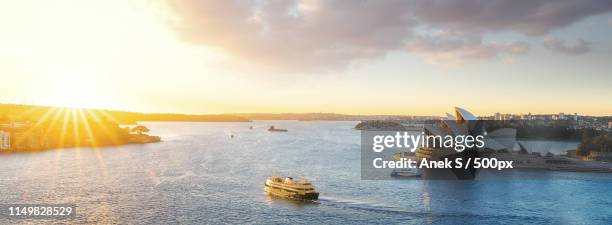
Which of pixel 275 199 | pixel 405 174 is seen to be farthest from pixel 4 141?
pixel 405 174

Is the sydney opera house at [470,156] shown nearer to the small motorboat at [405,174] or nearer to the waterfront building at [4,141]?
the small motorboat at [405,174]

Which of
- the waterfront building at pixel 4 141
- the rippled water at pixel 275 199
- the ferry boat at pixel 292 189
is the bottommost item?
the rippled water at pixel 275 199

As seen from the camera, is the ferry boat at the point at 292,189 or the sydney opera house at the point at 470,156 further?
the sydney opera house at the point at 470,156

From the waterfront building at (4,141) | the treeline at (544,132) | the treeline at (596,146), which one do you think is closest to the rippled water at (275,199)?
the waterfront building at (4,141)

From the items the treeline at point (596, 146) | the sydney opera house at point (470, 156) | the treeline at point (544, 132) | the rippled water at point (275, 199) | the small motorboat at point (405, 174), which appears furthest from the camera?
the treeline at point (544, 132)

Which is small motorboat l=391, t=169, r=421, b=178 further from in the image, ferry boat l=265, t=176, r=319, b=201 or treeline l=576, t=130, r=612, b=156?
treeline l=576, t=130, r=612, b=156

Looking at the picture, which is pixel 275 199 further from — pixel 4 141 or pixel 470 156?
pixel 4 141

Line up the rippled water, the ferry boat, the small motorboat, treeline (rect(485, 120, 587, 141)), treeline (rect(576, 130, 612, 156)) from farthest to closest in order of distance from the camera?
treeline (rect(485, 120, 587, 141))
treeline (rect(576, 130, 612, 156))
the small motorboat
the ferry boat
the rippled water

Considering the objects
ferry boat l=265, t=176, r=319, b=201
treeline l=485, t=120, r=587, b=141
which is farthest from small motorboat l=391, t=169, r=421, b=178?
treeline l=485, t=120, r=587, b=141

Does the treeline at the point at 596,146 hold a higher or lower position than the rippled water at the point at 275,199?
higher

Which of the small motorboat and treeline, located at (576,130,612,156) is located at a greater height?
treeline, located at (576,130,612,156)

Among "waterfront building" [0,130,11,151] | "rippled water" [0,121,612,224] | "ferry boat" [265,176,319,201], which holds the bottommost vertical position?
"rippled water" [0,121,612,224]
